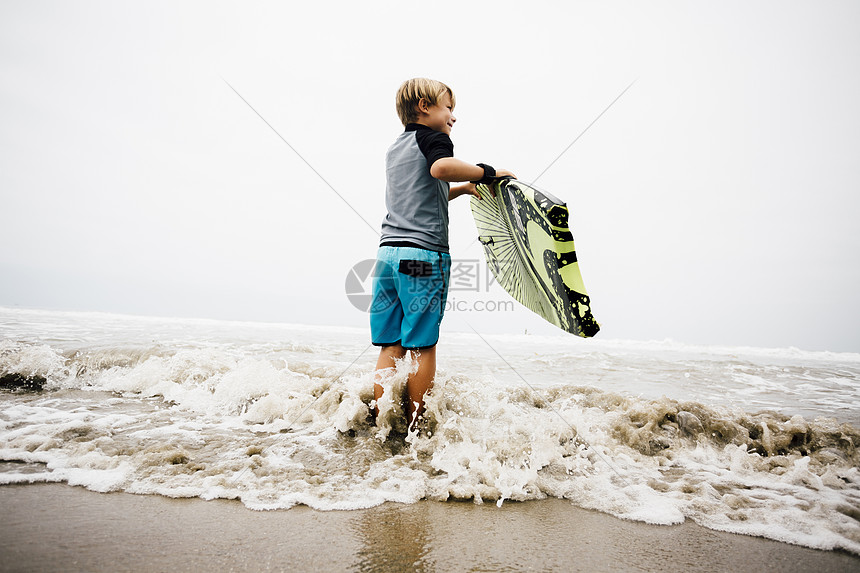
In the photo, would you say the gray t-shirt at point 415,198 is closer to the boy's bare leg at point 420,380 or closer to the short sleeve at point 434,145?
the short sleeve at point 434,145

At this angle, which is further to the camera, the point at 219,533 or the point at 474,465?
the point at 474,465

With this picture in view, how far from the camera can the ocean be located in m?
1.40

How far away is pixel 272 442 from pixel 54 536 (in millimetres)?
922

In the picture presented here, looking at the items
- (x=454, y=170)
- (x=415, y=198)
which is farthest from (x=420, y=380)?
(x=454, y=170)

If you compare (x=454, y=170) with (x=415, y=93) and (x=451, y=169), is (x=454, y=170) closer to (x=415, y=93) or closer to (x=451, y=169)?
(x=451, y=169)

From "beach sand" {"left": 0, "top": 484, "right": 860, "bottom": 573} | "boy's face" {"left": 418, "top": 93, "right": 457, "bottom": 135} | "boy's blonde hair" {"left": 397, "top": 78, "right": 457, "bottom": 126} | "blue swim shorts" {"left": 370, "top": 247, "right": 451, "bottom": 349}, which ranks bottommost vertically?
"beach sand" {"left": 0, "top": 484, "right": 860, "bottom": 573}

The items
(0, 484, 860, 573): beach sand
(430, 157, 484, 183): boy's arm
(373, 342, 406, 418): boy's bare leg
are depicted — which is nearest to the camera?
(0, 484, 860, 573): beach sand

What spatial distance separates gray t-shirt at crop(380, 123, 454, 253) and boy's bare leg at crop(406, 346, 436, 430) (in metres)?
0.53

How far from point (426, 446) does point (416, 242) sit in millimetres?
964

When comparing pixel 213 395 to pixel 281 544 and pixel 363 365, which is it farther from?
pixel 281 544

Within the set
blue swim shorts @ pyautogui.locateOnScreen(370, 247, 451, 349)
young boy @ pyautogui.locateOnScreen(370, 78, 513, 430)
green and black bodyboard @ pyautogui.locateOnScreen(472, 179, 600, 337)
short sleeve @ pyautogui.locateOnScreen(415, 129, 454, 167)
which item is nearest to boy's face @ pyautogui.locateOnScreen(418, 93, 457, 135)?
young boy @ pyautogui.locateOnScreen(370, 78, 513, 430)

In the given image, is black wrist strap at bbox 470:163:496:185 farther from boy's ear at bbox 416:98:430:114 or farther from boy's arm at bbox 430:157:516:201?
boy's ear at bbox 416:98:430:114

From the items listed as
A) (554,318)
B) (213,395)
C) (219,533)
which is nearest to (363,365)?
(213,395)

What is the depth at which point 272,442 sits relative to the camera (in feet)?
6.24
